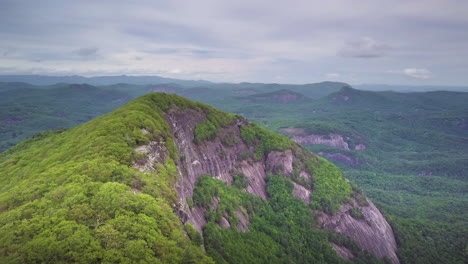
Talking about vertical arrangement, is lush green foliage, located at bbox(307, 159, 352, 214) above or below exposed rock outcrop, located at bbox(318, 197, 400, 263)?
above

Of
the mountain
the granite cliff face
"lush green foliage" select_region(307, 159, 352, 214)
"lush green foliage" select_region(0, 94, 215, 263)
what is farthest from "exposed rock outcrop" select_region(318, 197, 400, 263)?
"lush green foliage" select_region(0, 94, 215, 263)

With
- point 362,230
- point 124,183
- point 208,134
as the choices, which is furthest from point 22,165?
point 362,230

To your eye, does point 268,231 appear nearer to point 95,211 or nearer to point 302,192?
point 302,192

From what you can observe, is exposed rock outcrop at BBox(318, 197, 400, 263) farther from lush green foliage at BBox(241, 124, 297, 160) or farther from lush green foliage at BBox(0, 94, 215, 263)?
lush green foliage at BBox(0, 94, 215, 263)

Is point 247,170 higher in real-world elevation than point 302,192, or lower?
higher

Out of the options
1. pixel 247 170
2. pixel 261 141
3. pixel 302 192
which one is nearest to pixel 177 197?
pixel 247 170

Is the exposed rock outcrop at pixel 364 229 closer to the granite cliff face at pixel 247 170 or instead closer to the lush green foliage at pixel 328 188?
the granite cliff face at pixel 247 170
